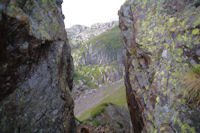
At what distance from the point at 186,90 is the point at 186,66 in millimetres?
1596

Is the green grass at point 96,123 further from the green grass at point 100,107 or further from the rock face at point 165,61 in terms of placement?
the rock face at point 165,61

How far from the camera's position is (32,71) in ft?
28.5

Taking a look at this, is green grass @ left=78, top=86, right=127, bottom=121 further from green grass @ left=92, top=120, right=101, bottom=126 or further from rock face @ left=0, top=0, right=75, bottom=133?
rock face @ left=0, top=0, right=75, bottom=133

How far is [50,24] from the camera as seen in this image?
10.1m

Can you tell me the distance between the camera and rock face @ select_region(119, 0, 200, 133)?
687 centimetres

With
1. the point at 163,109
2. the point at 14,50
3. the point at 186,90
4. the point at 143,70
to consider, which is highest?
the point at 14,50

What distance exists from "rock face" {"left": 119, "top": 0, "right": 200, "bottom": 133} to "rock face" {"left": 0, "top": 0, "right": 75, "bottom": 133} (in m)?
7.00

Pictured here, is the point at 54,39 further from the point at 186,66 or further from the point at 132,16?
the point at 186,66

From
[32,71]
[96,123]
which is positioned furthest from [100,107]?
[32,71]

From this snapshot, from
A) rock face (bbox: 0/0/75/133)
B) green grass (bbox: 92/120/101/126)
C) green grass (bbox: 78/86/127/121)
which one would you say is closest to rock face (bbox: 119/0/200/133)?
rock face (bbox: 0/0/75/133)

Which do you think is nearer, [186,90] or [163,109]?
[186,90]

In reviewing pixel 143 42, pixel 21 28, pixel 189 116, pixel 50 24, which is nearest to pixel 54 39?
pixel 50 24

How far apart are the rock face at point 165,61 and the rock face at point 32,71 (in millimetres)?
7001

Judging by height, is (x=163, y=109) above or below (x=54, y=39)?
below
